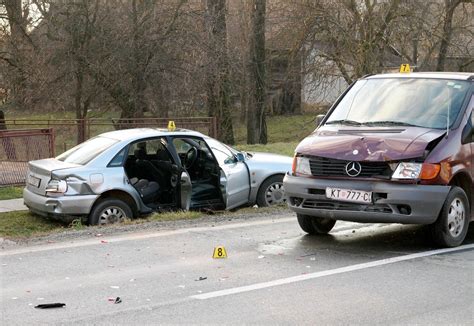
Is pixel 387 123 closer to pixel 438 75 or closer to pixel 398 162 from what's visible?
pixel 398 162

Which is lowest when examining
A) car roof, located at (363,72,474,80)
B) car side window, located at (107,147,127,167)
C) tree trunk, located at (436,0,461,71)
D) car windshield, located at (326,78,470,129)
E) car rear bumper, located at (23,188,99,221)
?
car rear bumper, located at (23,188,99,221)

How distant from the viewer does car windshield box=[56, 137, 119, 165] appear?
10.0 metres

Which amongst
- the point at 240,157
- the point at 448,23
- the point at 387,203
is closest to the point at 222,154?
the point at 240,157

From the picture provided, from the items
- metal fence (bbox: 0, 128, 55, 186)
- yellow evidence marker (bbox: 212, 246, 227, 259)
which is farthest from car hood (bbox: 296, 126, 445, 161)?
metal fence (bbox: 0, 128, 55, 186)

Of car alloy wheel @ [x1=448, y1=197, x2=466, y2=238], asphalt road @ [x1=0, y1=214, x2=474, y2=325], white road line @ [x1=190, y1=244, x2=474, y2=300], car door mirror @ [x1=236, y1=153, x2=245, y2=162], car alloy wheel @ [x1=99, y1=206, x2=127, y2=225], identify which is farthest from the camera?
car door mirror @ [x1=236, y1=153, x2=245, y2=162]

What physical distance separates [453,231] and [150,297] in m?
3.63

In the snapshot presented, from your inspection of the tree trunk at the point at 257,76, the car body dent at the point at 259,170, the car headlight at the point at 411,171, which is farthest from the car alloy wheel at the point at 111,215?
the tree trunk at the point at 257,76

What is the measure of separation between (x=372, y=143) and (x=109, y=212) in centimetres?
422

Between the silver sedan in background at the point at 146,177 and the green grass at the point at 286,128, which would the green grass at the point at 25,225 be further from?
the green grass at the point at 286,128

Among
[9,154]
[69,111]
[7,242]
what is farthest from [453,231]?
[69,111]

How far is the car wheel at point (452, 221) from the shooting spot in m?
7.34

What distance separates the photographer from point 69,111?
87.3 feet

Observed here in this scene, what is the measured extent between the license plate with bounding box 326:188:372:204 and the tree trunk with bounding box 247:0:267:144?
2183 cm

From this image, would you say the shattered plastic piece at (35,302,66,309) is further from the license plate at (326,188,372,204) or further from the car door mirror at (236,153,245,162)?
the car door mirror at (236,153,245,162)
